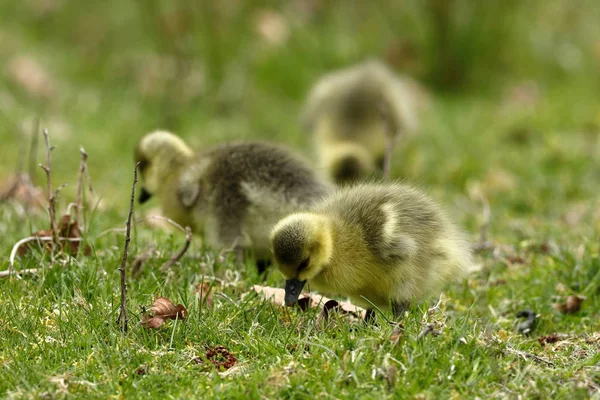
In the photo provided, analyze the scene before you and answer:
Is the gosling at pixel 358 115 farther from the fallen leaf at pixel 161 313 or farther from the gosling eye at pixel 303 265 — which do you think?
the fallen leaf at pixel 161 313

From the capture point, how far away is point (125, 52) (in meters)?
11.4

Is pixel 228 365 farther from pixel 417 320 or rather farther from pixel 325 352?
pixel 417 320

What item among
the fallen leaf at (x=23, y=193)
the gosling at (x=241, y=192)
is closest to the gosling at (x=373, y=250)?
the gosling at (x=241, y=192)

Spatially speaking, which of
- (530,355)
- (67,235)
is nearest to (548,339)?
(530,355)

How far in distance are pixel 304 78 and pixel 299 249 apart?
7.38 meters

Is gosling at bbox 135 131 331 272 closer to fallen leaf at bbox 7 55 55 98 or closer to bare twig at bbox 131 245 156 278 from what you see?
bare twig at bbox 131 245 156 278

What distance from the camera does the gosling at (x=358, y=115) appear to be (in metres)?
7.66

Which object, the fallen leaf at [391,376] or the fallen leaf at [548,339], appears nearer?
the fallen leaf at [391,376]

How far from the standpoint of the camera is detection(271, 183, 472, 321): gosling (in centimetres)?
386

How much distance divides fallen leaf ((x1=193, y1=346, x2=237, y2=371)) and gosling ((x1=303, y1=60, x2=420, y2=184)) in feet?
12.2

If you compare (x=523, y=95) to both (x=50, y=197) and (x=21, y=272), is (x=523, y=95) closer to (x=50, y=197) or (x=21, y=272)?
(x=50, y=197)

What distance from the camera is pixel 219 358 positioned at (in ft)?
11.4

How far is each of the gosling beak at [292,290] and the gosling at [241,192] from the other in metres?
0.88

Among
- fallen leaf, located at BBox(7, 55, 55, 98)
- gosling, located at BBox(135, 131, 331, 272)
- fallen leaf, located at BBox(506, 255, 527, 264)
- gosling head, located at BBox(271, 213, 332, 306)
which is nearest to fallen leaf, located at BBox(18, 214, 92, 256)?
gosling, located at BBox(135, 131, 331, 272)
